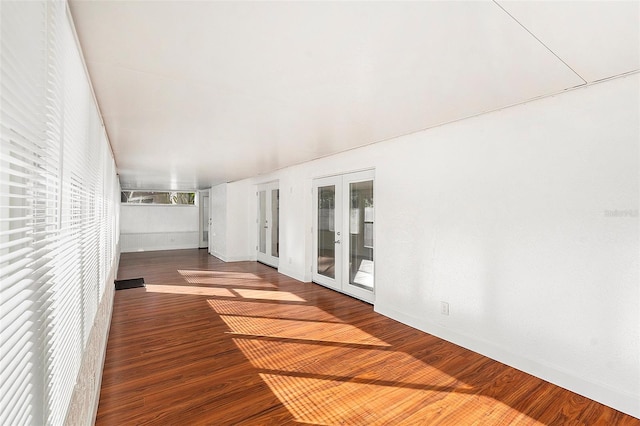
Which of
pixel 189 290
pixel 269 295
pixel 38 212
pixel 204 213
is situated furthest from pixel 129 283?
pixel 204 213

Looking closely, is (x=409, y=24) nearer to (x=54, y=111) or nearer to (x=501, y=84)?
(x=501, y=84)

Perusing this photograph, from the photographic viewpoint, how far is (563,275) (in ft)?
8.79

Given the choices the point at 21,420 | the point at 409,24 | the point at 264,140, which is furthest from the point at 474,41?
the point at 264,140

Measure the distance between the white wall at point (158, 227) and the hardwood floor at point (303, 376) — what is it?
743 cm

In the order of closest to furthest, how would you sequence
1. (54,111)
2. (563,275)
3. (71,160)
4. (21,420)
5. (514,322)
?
(21,420)
(54,111)
(71,160)
(563,275)
(514,322)

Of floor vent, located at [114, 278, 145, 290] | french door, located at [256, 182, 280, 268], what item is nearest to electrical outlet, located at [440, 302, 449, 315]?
french door, located at [256, 182, 280, 268]

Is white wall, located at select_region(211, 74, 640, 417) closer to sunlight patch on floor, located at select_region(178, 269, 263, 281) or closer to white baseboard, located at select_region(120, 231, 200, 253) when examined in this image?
sunlight patch on floor, located at select_region(178, 269, 263, 281)

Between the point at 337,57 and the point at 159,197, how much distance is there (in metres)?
11.6

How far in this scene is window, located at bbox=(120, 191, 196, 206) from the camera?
1157 cm

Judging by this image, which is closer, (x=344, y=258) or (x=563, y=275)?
(x=563, y=275)

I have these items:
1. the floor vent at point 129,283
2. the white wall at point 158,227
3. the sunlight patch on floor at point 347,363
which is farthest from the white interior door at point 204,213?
the sunlight patch on floor at point 347,363

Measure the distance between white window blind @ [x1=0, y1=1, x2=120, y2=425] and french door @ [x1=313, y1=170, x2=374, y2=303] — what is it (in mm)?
3898

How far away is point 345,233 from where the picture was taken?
18.2 ft

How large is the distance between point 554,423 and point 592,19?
2522mm
